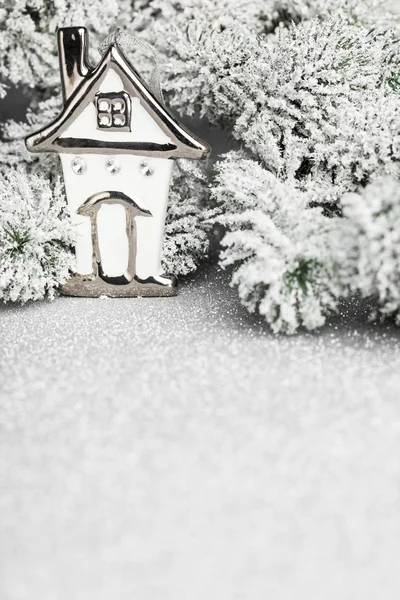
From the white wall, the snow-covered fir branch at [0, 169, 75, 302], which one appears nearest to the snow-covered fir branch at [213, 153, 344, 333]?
the white wall

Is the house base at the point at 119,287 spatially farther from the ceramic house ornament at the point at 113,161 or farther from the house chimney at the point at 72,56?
the house chimney at the point at 72,56

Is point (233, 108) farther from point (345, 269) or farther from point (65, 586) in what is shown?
point (65, 586)

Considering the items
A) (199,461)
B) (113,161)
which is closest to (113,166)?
(113,161)

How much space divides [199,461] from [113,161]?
Answer: 466 millimetres

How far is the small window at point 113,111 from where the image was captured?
88 centimetres

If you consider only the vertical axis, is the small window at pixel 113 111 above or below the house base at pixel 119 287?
above

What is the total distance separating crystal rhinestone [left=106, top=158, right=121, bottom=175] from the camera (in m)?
0.91

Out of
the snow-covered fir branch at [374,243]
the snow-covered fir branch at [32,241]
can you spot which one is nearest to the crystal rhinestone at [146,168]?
the snow-covered fir branch at [32,241]

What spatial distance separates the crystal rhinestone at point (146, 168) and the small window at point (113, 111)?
0.16ft

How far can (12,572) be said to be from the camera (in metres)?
0.49

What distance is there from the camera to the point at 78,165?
3.00 ft

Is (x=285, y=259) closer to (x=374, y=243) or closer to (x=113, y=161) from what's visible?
(x=374, y=243)

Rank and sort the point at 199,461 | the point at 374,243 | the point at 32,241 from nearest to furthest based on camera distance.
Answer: the point at 199,461, the point at 374,243, the point at 32,241

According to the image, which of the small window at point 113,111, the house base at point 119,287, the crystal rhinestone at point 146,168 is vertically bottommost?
the house base at point 119,287
